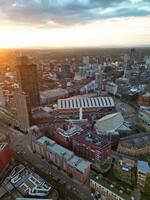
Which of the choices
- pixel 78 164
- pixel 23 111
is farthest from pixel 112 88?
pixel 78 164

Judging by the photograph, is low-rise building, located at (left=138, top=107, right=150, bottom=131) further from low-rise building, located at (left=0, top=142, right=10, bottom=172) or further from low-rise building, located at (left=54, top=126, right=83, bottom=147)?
low-rise building, located at (left=0, top=142, right=10, bottom=172)

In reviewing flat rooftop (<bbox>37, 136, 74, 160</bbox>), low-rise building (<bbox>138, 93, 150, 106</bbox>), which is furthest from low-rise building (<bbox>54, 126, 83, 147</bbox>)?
low-rise building (<bbox>138, 93, 150, 106</bbox>)

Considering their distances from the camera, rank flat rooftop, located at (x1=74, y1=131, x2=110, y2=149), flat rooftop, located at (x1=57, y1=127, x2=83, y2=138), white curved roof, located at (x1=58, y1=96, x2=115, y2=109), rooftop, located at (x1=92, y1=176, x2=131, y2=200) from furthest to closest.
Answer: white curved roof, located at (x1=58, y1=96, x2=115, y2=109), flat rooftop, located at (x1=57, y1=127, x2=83, y2=138), flat rooftop, located at (x1=74, y1=131, x2=110, y2=149), rooftop, located at (x1=92, y1=176, x2=131, y2=200)

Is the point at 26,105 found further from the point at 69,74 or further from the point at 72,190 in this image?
the point at 69,74

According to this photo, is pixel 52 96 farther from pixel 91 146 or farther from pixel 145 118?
pixel 91 146

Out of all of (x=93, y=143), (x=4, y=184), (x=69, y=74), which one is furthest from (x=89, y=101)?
(x=69, y=74)
